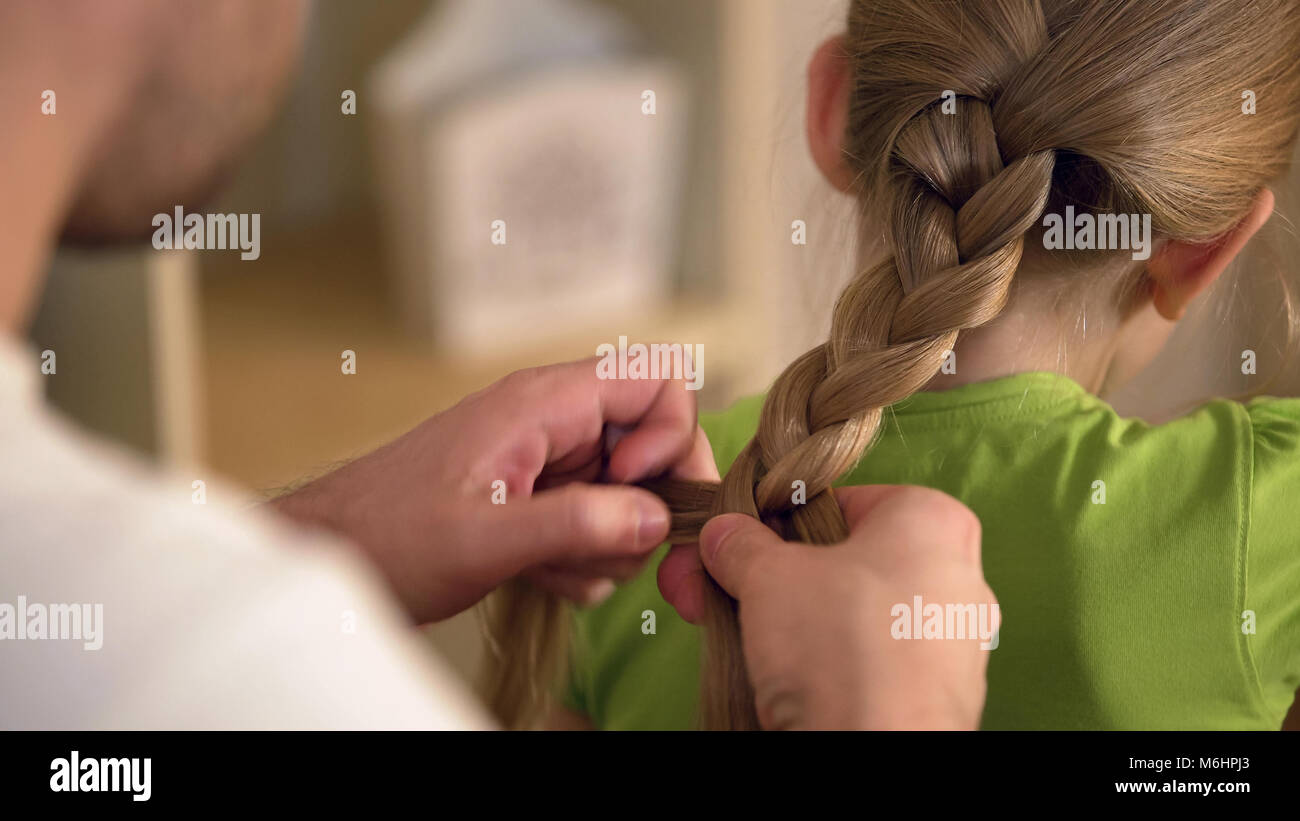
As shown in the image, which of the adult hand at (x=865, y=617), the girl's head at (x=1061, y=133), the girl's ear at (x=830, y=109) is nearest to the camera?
the adult hand at (x=865, y=617)

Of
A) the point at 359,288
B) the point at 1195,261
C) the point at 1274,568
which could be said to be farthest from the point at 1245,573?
the point at 359,288

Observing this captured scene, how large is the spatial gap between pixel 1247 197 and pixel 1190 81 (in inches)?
3.4

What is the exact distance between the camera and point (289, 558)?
0.32 m

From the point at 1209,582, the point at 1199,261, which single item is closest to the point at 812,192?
the point at 1199,261

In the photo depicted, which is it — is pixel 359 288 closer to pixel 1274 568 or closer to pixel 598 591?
pixel 598 591

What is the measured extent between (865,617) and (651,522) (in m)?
0.13

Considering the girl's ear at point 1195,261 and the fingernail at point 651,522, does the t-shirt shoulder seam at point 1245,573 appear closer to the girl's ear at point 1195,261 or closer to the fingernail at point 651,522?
the girl's ear at point 1195,261

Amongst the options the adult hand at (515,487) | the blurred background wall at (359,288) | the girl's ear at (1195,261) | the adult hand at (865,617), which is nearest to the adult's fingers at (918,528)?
the adult hand at (865,617)

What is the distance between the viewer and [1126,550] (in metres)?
0.58

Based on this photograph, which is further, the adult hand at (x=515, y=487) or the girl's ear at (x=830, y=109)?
the girl's ear at (x=830, y=109)

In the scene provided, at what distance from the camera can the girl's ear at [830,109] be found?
26.2 inches

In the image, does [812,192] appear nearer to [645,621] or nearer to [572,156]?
[645,621]

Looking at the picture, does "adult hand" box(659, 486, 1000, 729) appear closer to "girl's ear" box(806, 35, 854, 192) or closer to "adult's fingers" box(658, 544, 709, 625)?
"adult's fingers" box(658, 544, 709, 625)

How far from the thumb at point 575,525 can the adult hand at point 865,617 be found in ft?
0.18
